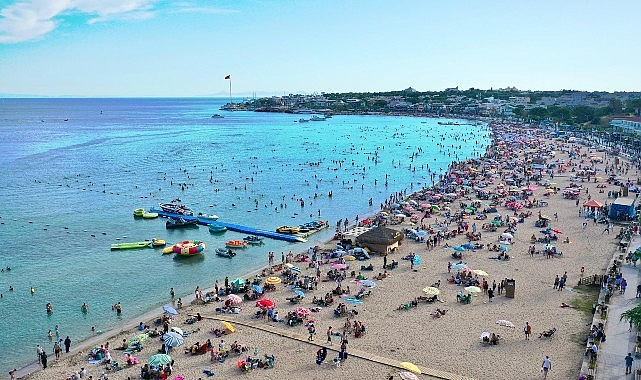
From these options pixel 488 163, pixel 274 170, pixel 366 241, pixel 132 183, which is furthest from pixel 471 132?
pixel 366 241

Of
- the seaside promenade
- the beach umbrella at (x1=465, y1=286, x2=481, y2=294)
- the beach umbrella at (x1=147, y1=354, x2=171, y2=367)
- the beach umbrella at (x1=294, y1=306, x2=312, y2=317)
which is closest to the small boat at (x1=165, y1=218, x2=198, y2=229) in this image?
the beach umbrella at (x1=294, y1=306, x2=312, y2=317)

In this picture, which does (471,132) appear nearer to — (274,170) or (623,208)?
(274,170)

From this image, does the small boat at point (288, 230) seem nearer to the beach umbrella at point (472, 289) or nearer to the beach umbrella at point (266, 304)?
the beach umbrella at point (266, 304)

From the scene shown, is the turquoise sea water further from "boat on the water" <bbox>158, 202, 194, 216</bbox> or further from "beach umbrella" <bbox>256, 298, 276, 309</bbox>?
"beach umbrella" <bbox>256, 298, 276, 309</bbox>

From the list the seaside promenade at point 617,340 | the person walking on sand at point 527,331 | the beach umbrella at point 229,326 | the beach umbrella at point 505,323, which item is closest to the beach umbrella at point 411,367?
the beach umbrella at point 505,323

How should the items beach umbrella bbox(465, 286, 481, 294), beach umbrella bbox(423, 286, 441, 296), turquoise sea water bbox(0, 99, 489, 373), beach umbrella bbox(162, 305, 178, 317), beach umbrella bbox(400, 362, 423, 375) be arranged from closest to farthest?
beach umbrella bbox(400, 362, 423, 375) → beach umbrella bbox(162, 305, 178, 317) → beach umbrella bbox(423, 286, 441, 296) → beach umbrella bbox(465, 286, 481, 294) → turquoise sea water bbox(0, 99, 489, 373)
